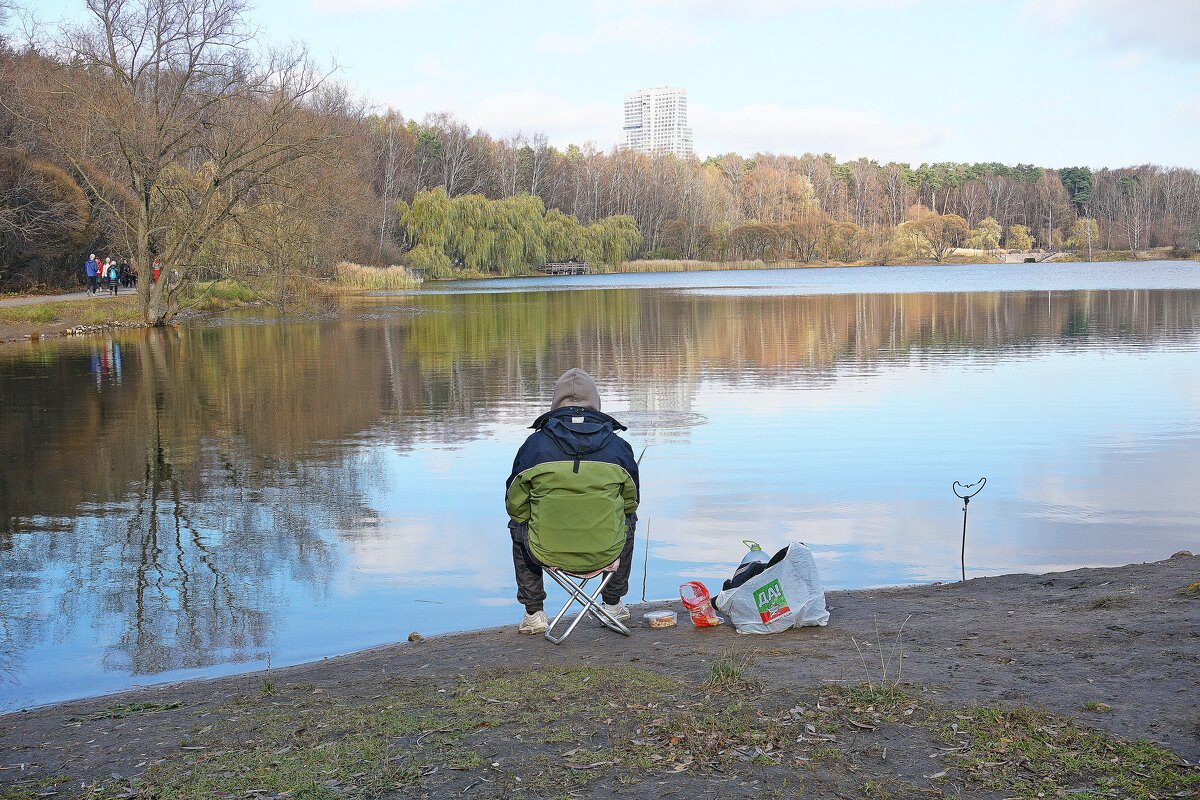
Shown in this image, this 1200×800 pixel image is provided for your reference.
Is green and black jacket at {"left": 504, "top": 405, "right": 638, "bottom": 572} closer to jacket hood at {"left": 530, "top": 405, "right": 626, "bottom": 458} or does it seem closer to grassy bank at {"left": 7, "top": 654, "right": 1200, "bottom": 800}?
jacket hood at {"left": 530, "top": 405, "right": 626, "bottom": 458}

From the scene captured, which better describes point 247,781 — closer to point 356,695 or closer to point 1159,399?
point 356,695

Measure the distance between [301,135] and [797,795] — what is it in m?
31.1

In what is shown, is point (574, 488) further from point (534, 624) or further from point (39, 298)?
point (39, 298)

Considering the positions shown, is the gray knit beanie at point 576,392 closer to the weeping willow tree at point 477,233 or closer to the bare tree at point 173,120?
the bare tree at point 173,120

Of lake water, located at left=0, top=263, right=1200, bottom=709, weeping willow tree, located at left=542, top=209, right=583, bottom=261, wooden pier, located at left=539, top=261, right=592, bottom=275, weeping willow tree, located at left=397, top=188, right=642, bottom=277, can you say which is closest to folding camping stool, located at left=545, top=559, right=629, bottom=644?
lake water, located at left=0, top=263, right=1200, bottom=709

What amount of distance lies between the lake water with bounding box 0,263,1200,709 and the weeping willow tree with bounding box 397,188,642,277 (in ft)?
154

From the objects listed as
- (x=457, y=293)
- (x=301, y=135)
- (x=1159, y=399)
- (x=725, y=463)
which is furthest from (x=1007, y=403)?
(x=457, y=293)

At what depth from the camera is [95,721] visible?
4859 millimetres

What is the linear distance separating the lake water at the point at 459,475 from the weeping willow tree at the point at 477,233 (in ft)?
154

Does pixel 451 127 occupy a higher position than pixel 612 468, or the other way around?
pixel 451 127

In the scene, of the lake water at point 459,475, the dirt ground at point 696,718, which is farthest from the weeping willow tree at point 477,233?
the dirt ground at point 696,718

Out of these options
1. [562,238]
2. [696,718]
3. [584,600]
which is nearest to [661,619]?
[584,600]

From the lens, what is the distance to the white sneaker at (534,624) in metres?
6.18

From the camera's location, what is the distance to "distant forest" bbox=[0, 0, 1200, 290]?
103 feet
